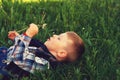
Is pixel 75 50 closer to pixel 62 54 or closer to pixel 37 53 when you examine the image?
pixel 62 54

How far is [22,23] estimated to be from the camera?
5527mm

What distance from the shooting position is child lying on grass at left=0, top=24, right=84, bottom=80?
4.36 meters

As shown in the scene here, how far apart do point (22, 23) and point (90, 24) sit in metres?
0.97

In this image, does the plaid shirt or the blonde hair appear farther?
the blonde hair

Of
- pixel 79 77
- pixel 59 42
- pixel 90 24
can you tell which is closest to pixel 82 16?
pixel 90 24

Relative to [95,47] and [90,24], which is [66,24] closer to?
[90,24]

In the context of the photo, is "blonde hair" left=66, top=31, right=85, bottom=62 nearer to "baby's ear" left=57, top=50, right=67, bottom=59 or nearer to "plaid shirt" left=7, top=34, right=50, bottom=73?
"baby's ear" left=57, top=50, right=67, bottom=59

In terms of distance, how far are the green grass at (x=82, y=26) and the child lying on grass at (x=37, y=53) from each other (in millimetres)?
108

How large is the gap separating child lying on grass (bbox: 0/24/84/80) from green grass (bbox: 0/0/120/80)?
0.11 m

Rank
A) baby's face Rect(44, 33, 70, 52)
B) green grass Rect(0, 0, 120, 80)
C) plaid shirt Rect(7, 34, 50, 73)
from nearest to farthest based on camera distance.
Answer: plaid shirt Rect(7, 34, 50, 73), green grass Rect(0, 0, 120, 80), baby's face Rect(44, 33, 70, 52)

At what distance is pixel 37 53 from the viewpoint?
14.8 feet

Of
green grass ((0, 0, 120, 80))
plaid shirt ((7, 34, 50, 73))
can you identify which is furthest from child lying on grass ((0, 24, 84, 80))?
green grass ((0, 0, 120, 80))

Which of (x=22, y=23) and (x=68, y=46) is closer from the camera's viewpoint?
(x=68, y=46)

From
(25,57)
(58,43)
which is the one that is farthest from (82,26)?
(25,57)
